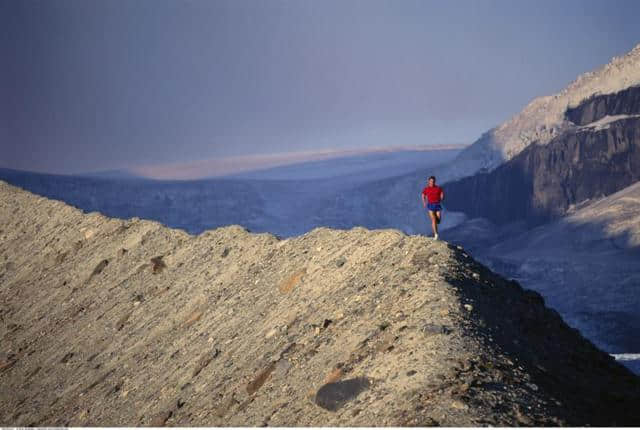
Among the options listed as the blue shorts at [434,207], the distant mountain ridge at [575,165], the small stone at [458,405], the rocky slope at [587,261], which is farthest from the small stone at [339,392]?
the distant mountain ridge at [575,165]

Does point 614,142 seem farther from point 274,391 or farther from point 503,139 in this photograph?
point 274,391

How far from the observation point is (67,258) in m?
31.8

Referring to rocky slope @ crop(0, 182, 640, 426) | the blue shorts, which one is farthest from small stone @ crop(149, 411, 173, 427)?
the blue shorts

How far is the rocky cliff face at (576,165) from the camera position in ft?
441

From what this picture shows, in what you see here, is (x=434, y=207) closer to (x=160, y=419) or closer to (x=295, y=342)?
(x=295, y=342)

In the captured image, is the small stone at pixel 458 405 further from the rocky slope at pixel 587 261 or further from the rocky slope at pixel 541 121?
the rocky slope at pixel 541 121

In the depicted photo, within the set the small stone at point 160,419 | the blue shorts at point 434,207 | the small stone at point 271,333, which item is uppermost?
the blue shorts at point 434,207

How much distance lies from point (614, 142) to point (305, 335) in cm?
12714

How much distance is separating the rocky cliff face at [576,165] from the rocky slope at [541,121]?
1.52m

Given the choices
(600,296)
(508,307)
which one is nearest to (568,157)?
(600,296)

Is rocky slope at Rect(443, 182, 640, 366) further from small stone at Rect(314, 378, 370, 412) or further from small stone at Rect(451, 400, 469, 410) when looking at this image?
small stone at Rect(451, 400, 469, 410)

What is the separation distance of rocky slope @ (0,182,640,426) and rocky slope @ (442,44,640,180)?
395 ft

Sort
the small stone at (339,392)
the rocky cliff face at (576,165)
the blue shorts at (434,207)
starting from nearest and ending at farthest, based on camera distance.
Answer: the small stone at (339,392) < the blue shorts at (434,207) < the rocky cliff face at (576,165)

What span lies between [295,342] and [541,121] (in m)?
138
